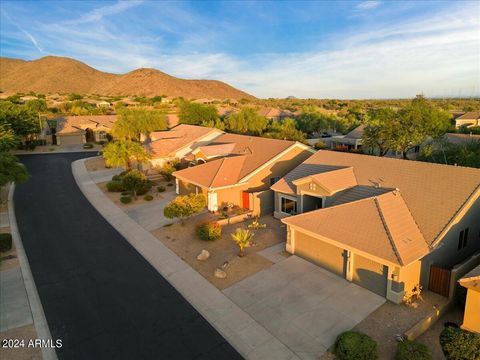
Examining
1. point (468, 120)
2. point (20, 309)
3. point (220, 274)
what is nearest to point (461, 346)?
point (220, 274)

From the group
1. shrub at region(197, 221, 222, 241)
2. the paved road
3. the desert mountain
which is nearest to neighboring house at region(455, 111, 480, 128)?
shrub at region(197, 221, 222, 241)

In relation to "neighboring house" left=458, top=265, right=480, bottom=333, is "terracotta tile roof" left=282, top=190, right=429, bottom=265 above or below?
above

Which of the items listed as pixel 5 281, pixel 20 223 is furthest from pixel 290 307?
pixel 20 223

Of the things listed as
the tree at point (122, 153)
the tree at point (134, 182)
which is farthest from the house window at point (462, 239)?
the tree at point (122, 153)

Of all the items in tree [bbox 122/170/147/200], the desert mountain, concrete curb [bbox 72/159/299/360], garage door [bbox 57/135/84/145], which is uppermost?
the desert mountain

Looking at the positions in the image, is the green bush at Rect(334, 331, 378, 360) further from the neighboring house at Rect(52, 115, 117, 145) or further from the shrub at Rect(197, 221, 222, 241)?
the neighboring house at Rect(52, 115, 117, 145)

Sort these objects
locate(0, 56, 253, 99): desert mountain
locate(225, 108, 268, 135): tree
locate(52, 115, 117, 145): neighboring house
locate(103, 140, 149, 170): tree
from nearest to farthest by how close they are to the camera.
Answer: locate(103, 140, 149, 170): tree → locate(225, 108, 268, 135): tree → locate(52, 115, 117, 145): neighboring house → locate(0, 56, 253, 99): desert mountain

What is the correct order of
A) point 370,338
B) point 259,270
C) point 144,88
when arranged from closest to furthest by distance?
point 370,338 → point 259,270 → point 144,88

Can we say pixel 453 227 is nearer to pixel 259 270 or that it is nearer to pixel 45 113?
pixel 259 270
